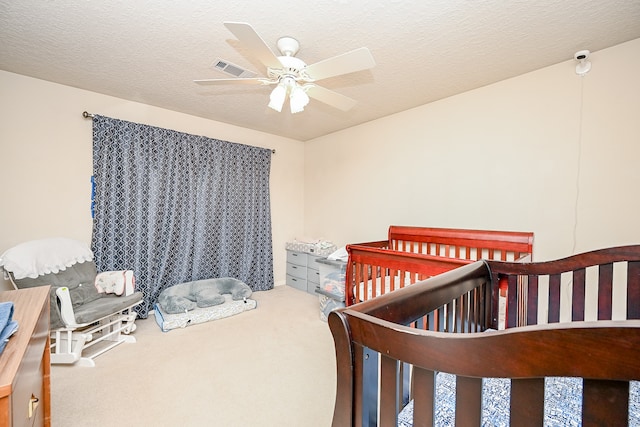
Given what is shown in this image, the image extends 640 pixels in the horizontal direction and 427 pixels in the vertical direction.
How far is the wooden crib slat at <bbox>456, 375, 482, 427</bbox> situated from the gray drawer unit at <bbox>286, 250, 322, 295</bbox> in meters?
3.27

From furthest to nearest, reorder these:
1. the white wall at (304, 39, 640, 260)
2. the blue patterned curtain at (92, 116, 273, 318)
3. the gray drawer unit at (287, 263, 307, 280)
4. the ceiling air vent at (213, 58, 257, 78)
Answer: the gray drawer unit at (287, 263, 307, 280) → the blue patterned curtain at (92, 116, 273, 318) → the ceiling air vent at (213, 58, 257, 78) → the white wall at (304, 39, 640, 260)

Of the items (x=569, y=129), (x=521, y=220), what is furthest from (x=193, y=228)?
(x=569, y=129)

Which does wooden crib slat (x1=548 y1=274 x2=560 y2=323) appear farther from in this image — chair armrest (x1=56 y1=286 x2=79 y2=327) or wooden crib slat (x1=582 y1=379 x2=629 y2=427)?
chair armrest (x1=56 y1=286 x2=79 y2=327)

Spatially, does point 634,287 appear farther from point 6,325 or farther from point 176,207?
point 176,207

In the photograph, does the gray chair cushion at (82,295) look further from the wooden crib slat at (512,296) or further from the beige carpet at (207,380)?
the wooden crib slat at (512,296)

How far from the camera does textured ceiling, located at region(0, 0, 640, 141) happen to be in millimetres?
1608

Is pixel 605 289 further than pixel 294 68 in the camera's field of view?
No

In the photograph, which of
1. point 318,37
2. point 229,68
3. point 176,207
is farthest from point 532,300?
point 176,207

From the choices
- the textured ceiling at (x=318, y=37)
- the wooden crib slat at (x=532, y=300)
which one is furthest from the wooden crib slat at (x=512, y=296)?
the textured ceiling at (x=318, y=37)

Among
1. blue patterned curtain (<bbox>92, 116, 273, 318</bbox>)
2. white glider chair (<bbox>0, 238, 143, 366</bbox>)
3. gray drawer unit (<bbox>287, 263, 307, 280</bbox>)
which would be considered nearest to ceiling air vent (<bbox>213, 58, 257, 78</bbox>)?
blue patterned curtain (<bbox>92, 116, 273, 318</bbox>)

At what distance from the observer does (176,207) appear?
331 centimetres

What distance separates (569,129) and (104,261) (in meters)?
4.42

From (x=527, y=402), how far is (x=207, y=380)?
205cm

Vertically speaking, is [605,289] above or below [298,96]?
below
